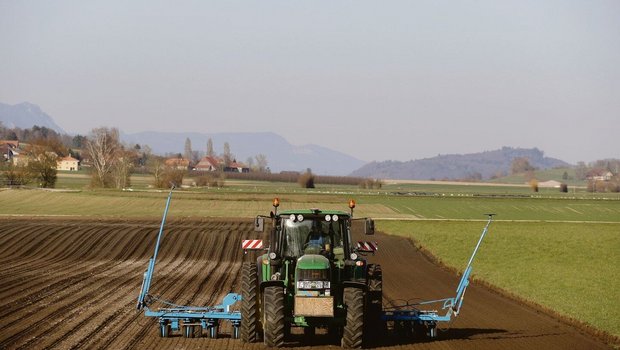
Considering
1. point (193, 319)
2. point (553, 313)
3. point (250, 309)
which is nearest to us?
point (250, 309)

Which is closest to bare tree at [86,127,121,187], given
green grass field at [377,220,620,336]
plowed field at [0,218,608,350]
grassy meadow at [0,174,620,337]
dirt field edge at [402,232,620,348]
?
grassy meadow at [0,174,620,337]

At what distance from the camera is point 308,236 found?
18.7 meters

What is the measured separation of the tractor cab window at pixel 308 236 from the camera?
18.6 m

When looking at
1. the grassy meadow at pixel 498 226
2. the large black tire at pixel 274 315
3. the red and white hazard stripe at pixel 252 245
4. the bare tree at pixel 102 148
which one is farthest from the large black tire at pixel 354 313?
the bare tree at pixel 102 148

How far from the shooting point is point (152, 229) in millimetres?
52906

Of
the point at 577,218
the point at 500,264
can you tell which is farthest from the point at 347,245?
the point at 577,218

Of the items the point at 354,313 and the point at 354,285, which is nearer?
the point at 354,313

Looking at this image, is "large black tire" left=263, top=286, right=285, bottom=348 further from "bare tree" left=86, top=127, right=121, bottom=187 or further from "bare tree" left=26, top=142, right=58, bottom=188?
"bare tree" left=86, top=127, right=121, bottom=187

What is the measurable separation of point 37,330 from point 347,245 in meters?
7.08

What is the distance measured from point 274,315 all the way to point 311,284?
90cm

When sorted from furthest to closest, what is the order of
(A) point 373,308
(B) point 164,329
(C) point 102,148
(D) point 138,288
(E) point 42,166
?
(C) point 102,148 → (E) point 42,166 → (D) point 138,288 → (B) point 164,329 → (A) point 373,308

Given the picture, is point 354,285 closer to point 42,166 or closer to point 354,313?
point 354,313

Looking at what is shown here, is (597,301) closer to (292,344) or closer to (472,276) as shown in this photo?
(472,276)

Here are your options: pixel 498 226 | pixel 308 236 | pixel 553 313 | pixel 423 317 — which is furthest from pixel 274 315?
pixel 498 226
